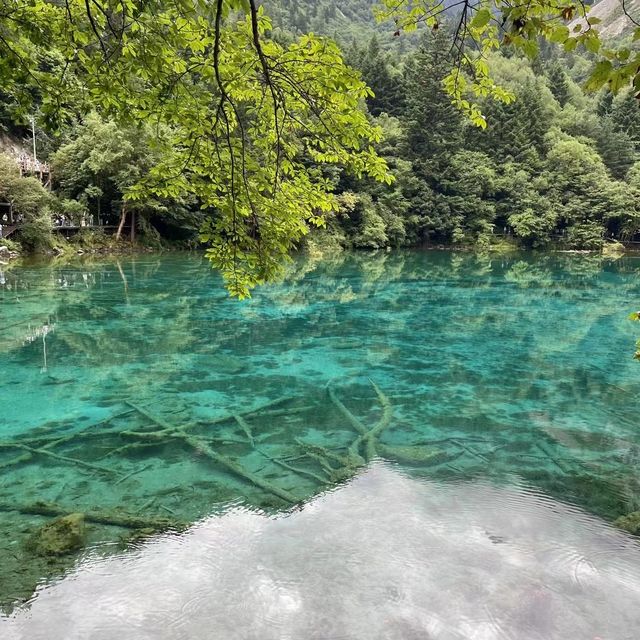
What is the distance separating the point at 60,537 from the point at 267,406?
410cm

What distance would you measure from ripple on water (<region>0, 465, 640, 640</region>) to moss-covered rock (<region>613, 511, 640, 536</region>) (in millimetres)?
181

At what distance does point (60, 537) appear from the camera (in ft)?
16.5

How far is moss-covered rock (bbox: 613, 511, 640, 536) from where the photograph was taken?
213 inches

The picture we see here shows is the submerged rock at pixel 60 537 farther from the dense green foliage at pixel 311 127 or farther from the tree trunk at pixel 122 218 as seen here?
the tree trunk at pixel 122 218

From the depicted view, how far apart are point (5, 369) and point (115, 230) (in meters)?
25.6

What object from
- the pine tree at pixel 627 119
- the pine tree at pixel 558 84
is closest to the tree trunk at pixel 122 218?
the pine tree at pixel 627 119

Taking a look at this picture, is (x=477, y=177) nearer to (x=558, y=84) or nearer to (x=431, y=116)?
(x=431, y=116)

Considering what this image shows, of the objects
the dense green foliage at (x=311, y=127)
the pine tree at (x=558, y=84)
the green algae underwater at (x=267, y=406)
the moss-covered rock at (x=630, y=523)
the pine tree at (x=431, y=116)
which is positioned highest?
the pine tree at (x=558, y=84)

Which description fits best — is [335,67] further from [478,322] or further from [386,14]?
[478,322]

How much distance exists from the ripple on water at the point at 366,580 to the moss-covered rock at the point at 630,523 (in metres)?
0.18

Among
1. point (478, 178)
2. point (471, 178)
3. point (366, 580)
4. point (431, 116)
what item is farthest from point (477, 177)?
point (366, 580)

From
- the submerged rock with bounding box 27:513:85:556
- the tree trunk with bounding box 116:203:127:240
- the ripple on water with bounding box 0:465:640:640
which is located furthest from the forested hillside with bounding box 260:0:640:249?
the submerged rock with bounding box 27:513:85:556

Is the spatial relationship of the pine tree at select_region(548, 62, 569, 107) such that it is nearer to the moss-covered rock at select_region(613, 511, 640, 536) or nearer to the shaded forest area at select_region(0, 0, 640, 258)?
the shaded forest area at select_region(0, 0, 640, 258)

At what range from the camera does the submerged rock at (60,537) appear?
489 centimetres
